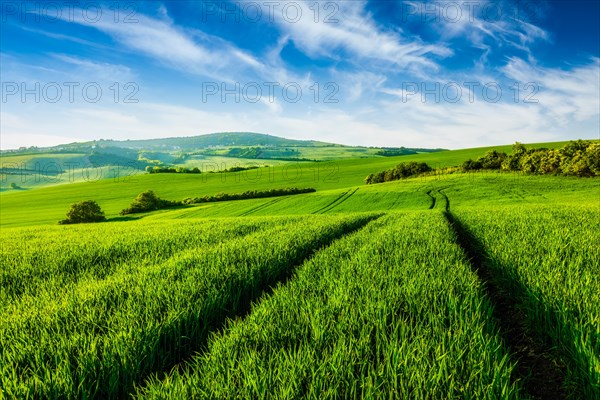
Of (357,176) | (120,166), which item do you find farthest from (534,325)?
(120,166)

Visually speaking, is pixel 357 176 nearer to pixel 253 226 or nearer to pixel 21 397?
pixel 253 226

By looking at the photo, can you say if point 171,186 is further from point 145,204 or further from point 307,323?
point 307,323

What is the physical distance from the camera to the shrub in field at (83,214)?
51.6 meters

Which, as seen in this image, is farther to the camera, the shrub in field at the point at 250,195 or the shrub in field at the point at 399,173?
the shrub in field at the point at 399,173

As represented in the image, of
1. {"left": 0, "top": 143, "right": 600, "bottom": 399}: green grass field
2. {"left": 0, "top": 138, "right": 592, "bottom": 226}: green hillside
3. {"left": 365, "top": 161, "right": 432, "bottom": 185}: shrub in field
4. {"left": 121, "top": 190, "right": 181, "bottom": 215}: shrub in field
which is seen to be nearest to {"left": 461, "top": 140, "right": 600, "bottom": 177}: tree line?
{"left": 365, "top": 161, "right": 432, "bottom": 185}: shrub in field

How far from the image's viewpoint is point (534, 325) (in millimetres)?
4707

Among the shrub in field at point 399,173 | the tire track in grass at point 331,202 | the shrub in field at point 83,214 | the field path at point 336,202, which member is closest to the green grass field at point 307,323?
the tire track in grass at point 331,202

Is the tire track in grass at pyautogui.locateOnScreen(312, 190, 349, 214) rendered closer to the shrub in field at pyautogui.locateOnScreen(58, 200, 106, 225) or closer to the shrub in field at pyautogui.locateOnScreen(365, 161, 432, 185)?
the shrub in field at pyautogui.locateOnScreen(365, 161, 432, 185)

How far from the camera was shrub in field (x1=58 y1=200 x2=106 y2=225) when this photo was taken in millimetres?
51606

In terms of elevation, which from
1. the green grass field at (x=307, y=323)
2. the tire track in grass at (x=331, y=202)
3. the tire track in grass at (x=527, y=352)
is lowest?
the tire track in grass at (x=331, y=202)

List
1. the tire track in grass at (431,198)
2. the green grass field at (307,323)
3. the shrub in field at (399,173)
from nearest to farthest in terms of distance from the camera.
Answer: the green grass field at (307,323), the tire track in grass at (431,198), the shrub in field at (399,173)

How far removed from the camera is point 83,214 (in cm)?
5200

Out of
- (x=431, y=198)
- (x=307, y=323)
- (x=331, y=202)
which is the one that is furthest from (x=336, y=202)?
(x=307, y=323)

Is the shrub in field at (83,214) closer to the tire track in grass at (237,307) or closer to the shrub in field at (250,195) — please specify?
the shrub in field at (250,195)
